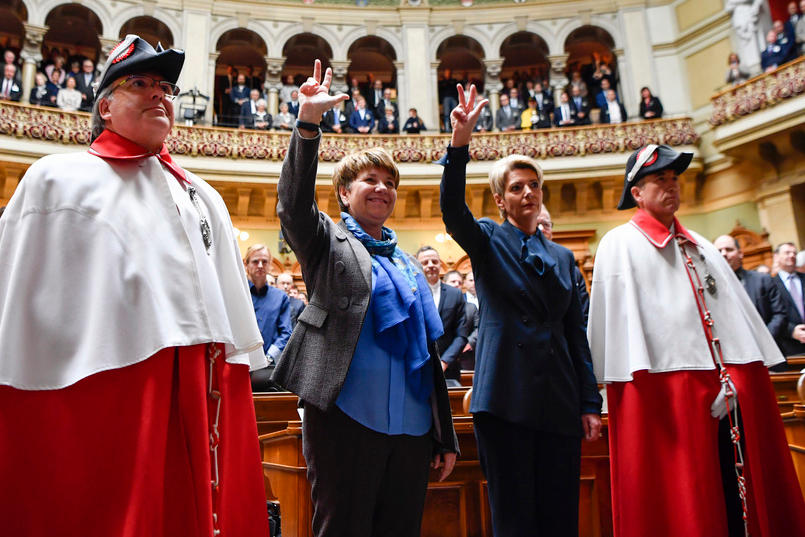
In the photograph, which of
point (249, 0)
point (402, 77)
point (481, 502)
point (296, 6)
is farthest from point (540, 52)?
point (481, 502)

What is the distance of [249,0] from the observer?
12.7 metres

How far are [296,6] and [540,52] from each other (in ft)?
18.4

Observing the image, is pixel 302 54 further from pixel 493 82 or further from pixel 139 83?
pixel 139 83

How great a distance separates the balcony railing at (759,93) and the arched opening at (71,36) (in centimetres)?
1176

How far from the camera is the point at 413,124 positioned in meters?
11.8

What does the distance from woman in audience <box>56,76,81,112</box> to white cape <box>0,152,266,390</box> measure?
10.8m

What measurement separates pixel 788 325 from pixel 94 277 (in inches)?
201

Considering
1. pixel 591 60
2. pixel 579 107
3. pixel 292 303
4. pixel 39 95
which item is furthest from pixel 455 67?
pixel 292 303

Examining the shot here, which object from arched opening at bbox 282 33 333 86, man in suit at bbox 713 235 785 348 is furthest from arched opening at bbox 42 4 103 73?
man in suit at bbox 713 235 785 348

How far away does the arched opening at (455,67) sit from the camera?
13227 millimetres

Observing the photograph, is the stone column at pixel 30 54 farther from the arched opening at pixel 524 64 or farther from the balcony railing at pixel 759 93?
the balcony railing at pixel 759 93

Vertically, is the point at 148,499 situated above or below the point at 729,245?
below

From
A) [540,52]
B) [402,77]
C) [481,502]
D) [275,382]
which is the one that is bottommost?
[481,502]

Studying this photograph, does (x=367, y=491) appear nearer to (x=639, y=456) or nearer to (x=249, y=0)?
(x=639, y=456)
